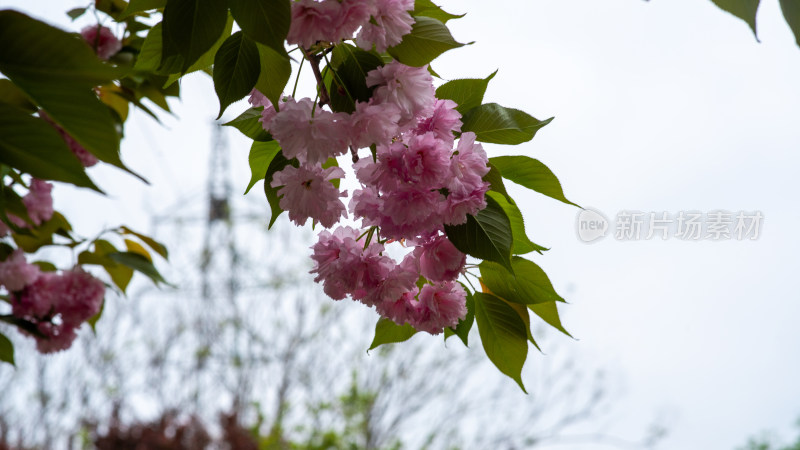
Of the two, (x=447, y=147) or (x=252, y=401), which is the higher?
(x=447, y=147)

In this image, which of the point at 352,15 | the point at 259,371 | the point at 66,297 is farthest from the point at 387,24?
the point at 259,371

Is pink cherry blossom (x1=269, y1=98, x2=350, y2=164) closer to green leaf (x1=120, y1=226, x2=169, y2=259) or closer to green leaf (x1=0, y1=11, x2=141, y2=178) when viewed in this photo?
green leaf (x1=0, y1=11, x2=141, y2=178)

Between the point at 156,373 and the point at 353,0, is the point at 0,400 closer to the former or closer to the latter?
the point at 156,373

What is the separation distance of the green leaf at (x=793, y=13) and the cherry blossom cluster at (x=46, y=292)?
2.50 ft

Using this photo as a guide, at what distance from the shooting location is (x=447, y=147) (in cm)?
39

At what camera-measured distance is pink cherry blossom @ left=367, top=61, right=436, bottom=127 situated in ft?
1.22

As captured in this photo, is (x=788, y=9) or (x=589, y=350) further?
(x=589, y=350)

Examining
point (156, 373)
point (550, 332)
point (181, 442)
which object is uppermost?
point (550, 332)

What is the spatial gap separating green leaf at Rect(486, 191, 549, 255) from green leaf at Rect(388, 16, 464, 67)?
0.10m

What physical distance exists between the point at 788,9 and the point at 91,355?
4.64 metres

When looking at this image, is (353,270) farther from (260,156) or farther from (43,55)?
(43,55)

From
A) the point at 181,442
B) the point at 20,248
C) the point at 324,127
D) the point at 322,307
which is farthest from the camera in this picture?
the point at 322,307

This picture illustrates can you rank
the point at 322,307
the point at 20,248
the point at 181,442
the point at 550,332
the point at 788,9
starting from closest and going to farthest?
the point at 788,9, the point at 20,248, the point at 181,442, the point at 550,332, the point at 322,307

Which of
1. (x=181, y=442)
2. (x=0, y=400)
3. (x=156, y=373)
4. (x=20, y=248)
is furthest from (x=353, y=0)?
Answer: (x=0, y=400)
